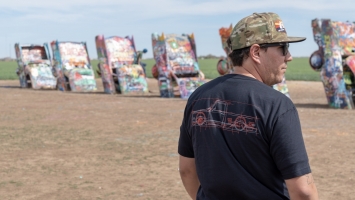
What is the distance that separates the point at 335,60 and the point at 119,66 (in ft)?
29.9

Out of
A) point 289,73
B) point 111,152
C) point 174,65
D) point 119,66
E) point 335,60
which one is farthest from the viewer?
point 289,73

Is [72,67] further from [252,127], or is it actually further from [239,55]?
[252,127]

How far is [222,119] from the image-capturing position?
7.10ft

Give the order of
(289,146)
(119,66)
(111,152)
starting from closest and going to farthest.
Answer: (289,146) < (111,152) < (119,66)

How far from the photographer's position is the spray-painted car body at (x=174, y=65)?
59.7 feet

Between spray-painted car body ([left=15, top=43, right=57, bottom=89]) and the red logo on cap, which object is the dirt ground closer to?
the red logo on cap

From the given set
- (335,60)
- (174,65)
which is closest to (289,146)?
(335,60)

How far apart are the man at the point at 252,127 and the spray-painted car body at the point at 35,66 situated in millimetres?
22210

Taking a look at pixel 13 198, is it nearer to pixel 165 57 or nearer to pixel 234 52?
pixel 234 52

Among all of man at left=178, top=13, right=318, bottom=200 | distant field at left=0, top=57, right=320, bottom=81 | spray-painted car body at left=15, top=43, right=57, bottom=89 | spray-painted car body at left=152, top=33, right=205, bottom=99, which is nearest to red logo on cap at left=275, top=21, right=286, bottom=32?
man at left=178, top=13, right=318, bottom=200

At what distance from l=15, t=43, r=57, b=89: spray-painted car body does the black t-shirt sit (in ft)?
72.9

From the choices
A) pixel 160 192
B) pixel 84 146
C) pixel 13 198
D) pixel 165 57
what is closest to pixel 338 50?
pixel 165 57

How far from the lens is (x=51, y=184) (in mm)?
6301

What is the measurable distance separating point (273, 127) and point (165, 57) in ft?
53.9
